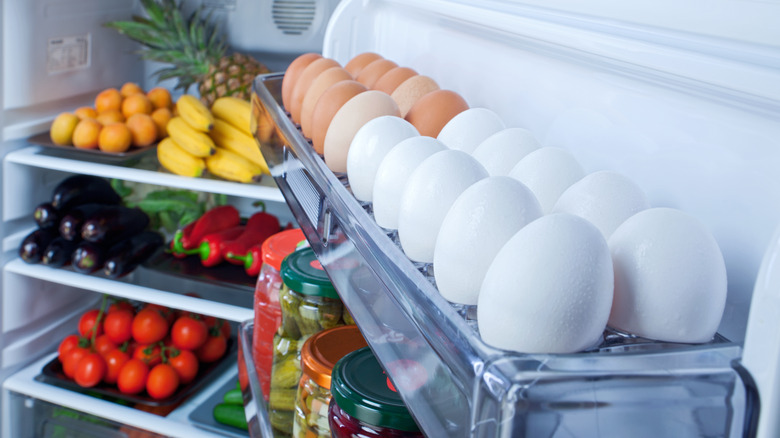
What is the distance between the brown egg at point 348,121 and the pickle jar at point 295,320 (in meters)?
0.18

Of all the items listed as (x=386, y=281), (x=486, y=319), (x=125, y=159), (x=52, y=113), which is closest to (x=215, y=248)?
(x=125, y=159)

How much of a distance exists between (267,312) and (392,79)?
0.42 m

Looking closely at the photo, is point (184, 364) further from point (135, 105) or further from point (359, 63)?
point (359, 63)

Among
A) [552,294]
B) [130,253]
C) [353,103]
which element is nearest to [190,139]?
[130,253]

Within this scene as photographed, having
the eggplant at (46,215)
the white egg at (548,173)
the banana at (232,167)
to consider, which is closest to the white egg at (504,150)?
the white egg at (548,173)

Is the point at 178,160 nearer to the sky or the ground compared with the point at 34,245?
nearer to the sky

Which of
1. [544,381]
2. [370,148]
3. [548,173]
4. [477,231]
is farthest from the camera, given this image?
[370,148]

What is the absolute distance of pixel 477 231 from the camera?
45cm

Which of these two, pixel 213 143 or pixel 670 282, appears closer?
pixel 670 282

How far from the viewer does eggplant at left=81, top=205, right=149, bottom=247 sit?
1.86 metres

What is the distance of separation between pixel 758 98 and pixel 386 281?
29cm

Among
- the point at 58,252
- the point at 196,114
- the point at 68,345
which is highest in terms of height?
the point at 196,114

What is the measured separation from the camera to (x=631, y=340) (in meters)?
0.42

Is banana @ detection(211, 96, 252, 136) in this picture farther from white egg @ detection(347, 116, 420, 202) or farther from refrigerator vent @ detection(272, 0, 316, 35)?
white egg @ detection(347, 116, 420, 202)
